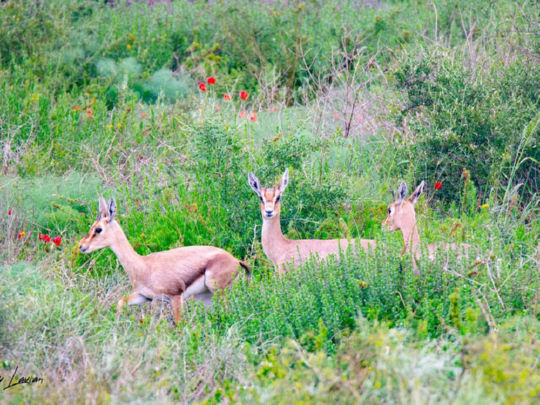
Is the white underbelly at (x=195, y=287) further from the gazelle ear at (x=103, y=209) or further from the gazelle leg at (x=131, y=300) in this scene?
the gazelle ear at (x=103, y=209)

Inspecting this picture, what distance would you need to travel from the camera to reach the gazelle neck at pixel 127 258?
6570 millimetres

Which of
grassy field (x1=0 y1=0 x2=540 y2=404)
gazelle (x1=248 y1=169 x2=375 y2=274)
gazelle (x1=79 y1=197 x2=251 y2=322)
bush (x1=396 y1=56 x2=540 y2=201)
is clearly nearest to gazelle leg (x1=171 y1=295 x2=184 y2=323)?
gazelle (x1=79 y1=197 x2=251 y2=322)

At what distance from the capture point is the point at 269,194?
6992 millimetres

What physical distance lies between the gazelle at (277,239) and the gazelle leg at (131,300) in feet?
3.94

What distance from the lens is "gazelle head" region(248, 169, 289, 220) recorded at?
691 cm

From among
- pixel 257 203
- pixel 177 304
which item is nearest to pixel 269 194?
pixel 257 203

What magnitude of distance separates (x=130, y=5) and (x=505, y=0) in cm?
732

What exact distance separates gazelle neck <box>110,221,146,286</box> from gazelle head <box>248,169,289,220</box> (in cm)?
120

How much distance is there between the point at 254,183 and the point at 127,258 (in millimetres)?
1356

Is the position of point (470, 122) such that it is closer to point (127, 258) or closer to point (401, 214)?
point (401, 214)

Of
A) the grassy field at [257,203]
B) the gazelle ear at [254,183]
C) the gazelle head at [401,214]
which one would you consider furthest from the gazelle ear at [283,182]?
the gazelle head at [401,214]

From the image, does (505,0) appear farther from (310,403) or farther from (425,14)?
(310,403)
